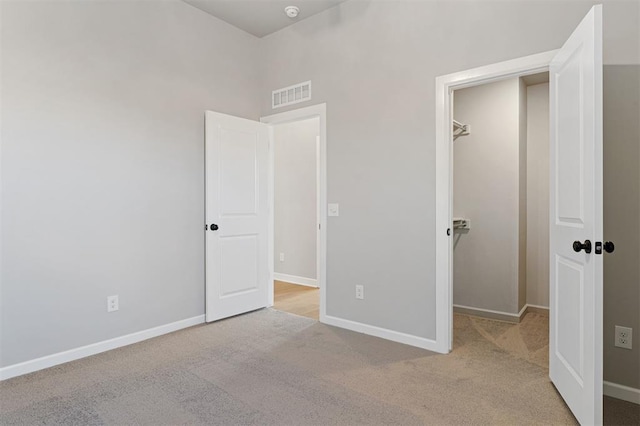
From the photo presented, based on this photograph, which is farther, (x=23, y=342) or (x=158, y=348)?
(x=158, y=348)

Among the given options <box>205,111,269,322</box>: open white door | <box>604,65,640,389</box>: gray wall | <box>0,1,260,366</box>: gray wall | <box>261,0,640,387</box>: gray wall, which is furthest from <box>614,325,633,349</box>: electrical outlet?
<box>0,1,260,366</box>: gray wall

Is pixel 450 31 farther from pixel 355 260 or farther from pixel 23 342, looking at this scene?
pixel 23 342

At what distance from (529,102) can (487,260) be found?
187cm

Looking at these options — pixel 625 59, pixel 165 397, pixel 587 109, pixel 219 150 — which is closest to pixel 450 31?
pixel 625 59

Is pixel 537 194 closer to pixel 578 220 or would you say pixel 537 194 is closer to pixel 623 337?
pixel 623 337

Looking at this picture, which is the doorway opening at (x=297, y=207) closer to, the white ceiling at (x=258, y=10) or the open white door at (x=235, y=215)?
the open white door at (x=235, y=215)

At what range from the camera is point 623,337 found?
219 cm

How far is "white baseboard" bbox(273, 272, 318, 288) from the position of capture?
5266 millimetres

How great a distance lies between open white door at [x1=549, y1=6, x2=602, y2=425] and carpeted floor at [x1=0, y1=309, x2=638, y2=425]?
270mm

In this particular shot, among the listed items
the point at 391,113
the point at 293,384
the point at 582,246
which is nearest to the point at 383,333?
the point at 293,384

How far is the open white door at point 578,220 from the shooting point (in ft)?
5.58

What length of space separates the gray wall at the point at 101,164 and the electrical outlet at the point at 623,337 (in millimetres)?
3273

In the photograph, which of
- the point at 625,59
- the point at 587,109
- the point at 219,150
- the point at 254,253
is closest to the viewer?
the point at 587,109

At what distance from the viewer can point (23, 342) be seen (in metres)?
2.48
